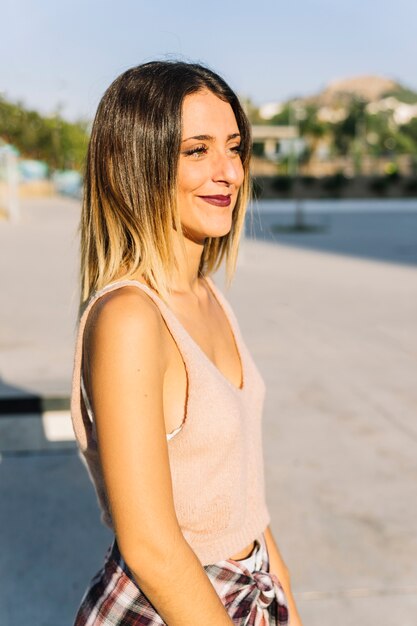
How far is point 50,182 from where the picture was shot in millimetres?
52969

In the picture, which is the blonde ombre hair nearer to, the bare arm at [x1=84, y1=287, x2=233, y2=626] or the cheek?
the cheek

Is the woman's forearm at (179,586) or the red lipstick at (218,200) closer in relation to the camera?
the woman's forearm at (179,586)

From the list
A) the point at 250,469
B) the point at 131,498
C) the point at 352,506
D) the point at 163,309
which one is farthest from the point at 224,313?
the point at 352,506

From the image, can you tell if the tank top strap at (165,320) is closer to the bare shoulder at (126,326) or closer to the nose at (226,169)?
the bare shoulder at (126,326)

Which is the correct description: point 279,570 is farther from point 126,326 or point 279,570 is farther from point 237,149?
point 237,149

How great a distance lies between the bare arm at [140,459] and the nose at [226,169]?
0.34 meters

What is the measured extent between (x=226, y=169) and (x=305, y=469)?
2.86 meters

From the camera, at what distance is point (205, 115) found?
1.25 m

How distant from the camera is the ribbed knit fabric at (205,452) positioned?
1135 millimetres

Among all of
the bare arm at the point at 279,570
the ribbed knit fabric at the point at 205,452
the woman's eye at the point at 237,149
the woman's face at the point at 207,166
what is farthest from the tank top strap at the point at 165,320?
the bare arm at the point at 279,570

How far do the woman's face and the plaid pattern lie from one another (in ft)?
1.88

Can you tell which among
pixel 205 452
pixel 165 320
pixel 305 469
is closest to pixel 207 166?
pixel 165 320

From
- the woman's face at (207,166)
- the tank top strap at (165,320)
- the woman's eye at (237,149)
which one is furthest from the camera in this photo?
the woman's eye at (237,149)

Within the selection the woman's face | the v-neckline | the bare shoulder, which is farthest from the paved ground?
the bare shoulder
